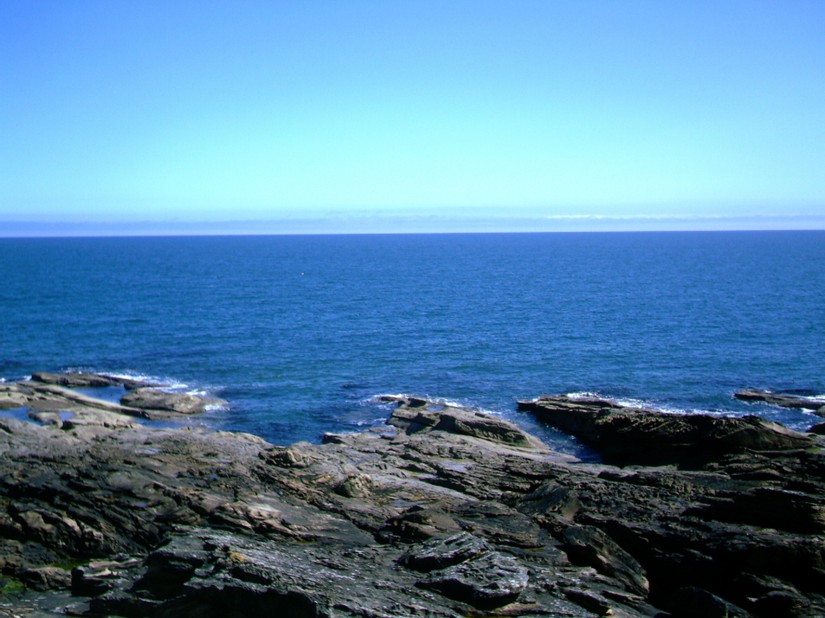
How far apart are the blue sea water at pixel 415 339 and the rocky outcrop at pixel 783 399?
5.63 feet

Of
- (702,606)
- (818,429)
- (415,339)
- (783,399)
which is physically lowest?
(783,399)

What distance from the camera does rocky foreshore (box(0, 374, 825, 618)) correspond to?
1861cm

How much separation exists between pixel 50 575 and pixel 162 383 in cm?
3875

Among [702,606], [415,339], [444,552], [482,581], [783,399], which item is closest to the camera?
[482,581]

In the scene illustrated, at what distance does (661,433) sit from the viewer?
40.8 m

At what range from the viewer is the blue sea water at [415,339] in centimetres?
5612

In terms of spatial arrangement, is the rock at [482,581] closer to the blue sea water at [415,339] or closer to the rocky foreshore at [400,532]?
the rocky foreshore at [400,532]

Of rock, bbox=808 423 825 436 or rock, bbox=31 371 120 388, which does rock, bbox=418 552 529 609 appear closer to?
rock, bbox=808 423 825 436

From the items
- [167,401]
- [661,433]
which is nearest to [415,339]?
[167,401]

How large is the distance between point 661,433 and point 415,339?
39.7m

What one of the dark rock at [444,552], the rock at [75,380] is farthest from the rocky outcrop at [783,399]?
the rock at [75,380]

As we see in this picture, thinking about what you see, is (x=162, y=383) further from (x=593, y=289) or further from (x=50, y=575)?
(x=593, y=289)

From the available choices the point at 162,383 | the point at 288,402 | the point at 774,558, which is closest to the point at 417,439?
the point at 288,402

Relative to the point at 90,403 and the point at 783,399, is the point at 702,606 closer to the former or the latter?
the point at 783,399
